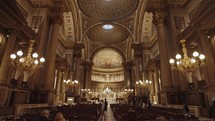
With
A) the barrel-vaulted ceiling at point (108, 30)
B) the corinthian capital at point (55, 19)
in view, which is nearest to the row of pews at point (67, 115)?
the corinthian capital at point (55, 19)

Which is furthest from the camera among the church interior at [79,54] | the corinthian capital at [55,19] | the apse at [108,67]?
the apse at [108,67]

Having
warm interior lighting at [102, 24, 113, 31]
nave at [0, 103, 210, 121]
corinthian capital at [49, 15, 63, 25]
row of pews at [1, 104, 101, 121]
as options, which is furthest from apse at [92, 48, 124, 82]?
nave at [0, 103, 210, 121]

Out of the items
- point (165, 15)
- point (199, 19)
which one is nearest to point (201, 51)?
point (199, 19)

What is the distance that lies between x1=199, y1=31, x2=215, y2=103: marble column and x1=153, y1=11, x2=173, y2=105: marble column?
2.85m

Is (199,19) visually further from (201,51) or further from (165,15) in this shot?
(165,15)

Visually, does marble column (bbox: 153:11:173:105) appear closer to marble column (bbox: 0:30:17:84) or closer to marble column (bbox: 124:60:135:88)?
marble column (bbox: 0:30:17:84)

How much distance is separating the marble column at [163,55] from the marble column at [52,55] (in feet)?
29.6

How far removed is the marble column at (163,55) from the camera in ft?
35.1

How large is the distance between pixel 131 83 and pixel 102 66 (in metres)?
16.2

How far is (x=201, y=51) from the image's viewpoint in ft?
29.7

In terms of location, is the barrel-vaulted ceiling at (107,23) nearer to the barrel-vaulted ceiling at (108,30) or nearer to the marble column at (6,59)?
the barrel-vaulted ceiling at (108,30)

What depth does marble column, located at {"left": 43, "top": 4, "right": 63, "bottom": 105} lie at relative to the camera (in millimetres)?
10967


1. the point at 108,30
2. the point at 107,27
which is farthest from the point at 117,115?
the point at 108,30

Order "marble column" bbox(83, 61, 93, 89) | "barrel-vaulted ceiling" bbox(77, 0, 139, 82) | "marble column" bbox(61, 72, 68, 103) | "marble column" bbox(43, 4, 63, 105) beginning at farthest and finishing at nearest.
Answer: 1. "marble column" bbox(83, 61, 93, 89)
2. "barrel-vaulted ceiling" bbox(77, 0, 139, 82)
3. "marble column" bbox(61, 72, 68, 103)
4. "marble column" bbox(43, 4, 63, 105)
